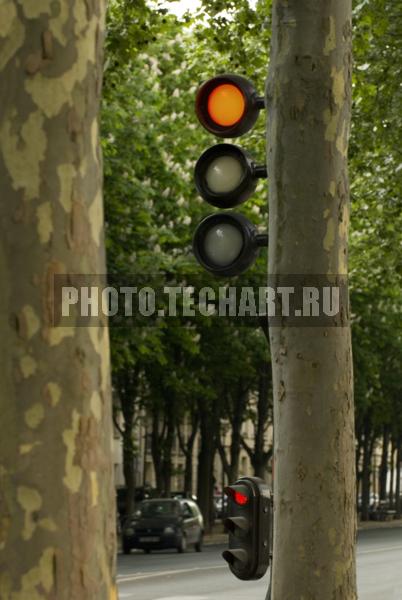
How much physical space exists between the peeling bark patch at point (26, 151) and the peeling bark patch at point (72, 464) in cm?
62

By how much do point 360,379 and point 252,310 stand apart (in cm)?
1225

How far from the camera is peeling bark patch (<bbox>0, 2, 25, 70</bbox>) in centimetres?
426

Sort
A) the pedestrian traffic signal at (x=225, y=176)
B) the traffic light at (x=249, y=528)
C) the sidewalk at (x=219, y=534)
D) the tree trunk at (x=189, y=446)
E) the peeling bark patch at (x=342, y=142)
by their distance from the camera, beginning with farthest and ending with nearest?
the tree trunk at (x=189, y=446) < the sidewalk at (x=219, y=534) < the peeling bark patch at (x=342, y=142) < the pedestrian traffic signal at (x=225, y=176) < the traffic light at (x=249, y=528)

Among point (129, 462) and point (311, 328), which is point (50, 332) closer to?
point (311, 328)

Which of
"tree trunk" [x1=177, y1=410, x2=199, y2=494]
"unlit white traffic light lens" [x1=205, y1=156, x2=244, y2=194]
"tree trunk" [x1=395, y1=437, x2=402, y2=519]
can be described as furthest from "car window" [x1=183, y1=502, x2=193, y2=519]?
"tree trunk" [x1=395, y1=437, x2=402, y2=519]

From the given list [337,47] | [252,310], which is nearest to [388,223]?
[252,310]

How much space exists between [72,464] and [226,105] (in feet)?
11.5

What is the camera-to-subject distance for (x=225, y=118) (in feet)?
24.0

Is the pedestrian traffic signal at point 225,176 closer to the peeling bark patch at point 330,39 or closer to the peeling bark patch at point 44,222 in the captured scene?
the peeling bark patch at point 330,39

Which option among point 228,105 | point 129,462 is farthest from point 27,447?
point 129,462

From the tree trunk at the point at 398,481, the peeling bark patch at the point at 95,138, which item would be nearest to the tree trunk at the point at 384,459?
the tree trunk at the point at 398,481

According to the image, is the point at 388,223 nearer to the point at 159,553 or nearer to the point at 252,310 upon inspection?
the point at 252,310

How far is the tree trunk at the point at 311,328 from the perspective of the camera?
804 cm

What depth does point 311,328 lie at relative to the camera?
822 centimetres
